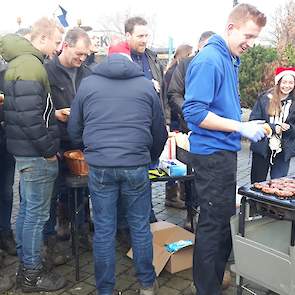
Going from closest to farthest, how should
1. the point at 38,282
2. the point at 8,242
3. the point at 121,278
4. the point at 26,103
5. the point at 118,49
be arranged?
the point at 26,103 < the point at 118,49 < the point at 38,282 < the point at 121,278 < the point at 8,242

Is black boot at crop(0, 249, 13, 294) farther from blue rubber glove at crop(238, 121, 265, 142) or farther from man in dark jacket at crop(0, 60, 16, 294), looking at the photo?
blue rubber glove at crop(238, 121, 265, 142)

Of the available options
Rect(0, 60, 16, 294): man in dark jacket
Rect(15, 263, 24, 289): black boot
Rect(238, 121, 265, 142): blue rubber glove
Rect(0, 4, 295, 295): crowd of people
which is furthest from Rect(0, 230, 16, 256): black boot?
Rect(238, 121, 265, 142): blue rubber glove

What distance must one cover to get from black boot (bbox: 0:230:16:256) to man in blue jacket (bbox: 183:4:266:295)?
1745 mm

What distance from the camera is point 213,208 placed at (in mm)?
2697

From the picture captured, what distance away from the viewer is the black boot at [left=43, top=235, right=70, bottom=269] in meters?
3.50

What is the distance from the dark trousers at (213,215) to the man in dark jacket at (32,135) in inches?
41.2

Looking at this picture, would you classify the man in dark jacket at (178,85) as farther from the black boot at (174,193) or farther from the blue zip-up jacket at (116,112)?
the blue zip-up jacket at (116,112)

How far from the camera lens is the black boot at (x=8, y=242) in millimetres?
3760

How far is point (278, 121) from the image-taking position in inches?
161

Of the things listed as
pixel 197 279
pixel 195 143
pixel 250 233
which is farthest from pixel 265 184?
pixel 197 279

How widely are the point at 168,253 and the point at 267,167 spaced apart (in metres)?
1.47

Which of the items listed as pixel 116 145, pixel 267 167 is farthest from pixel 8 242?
pixel 267 167

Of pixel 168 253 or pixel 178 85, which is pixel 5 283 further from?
pixel 178 85

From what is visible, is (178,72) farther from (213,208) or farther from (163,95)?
(213,208)
